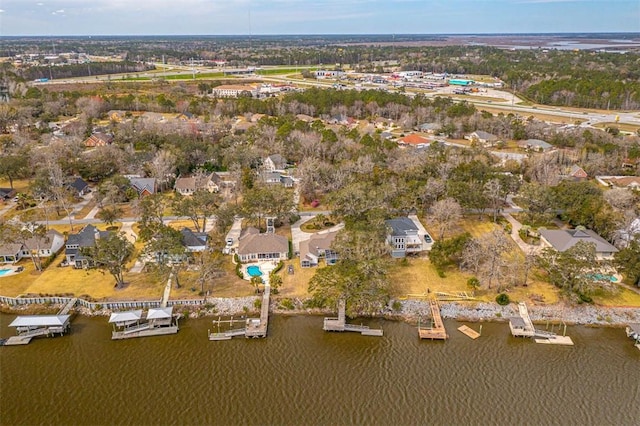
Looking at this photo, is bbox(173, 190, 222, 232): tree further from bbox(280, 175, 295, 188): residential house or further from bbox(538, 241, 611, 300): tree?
bbox(538, 241, 611, 300): tree

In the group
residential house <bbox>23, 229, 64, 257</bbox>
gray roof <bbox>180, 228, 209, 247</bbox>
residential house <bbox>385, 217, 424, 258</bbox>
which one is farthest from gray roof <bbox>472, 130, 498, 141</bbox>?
residential house <bbox>23, 229, 64, 257</bbox>

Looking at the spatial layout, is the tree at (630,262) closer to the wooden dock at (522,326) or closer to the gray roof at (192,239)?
the wooden dock at (522,326)

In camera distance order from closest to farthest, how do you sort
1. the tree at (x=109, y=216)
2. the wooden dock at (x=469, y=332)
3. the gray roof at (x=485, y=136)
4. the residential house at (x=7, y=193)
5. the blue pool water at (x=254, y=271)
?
the wooden dock at (x=469, y=332) → the blue pool water at (x=254, y=271) → the tree at (x=109, y=216) → the residential house at (x=7, y=193) → the gray roof at (x=485, y=136)

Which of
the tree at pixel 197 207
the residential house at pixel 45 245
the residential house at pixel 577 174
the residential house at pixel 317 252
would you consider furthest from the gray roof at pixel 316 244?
the residential house at pixel 577 174

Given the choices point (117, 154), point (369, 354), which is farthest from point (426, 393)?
point (117, 154)

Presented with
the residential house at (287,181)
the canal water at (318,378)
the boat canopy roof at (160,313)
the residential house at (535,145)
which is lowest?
the canal water at (318,378)

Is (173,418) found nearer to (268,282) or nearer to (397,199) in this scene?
(268,282)

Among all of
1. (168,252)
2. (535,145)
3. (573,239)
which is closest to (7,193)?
(168,252)
